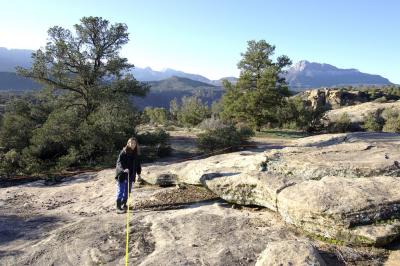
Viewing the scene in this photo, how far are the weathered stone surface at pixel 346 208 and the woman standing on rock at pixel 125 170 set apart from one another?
170 inches

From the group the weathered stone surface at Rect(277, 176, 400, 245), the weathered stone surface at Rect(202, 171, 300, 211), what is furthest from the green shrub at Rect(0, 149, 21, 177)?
the weathered stone surface at Rect(277, 176, 400, 245)

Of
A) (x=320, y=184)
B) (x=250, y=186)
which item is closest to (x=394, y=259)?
(x=320, y=184)

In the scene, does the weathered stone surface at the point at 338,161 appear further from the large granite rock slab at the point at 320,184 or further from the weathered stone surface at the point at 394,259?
the weathered stone surface at the point at 394,259

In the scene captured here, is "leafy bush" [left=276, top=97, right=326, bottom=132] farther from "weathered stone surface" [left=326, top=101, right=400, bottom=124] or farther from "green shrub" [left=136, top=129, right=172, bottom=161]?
"green shrub" [left=136, top=129, right=172, bottom=161]

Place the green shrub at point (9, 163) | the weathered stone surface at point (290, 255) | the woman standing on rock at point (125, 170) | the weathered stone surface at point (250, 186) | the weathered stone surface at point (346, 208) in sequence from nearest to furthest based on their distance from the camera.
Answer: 1. the weathered stone surface at point (290, 255)
2. the weathered stone surface at point (346, 208)
3. the weathered stone surface at point (250, 186)
4. the woman standing on rock at point (125, 170)
5. the green shrub at point (9, 163)

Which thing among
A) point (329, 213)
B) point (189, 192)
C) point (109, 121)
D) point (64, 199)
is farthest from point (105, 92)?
point (329, 213)

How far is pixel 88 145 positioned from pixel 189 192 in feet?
32.8

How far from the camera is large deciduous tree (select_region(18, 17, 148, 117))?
24.0 m

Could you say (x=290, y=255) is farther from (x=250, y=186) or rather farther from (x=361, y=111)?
(x=361, y=111)

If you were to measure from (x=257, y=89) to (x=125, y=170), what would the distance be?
22015mm

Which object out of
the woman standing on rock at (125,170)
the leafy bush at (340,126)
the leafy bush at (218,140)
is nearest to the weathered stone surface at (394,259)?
the woman standing on rock at (125,170)

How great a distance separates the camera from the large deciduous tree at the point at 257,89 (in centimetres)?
3062

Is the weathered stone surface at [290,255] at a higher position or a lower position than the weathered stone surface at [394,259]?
higher

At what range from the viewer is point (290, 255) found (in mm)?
6352
